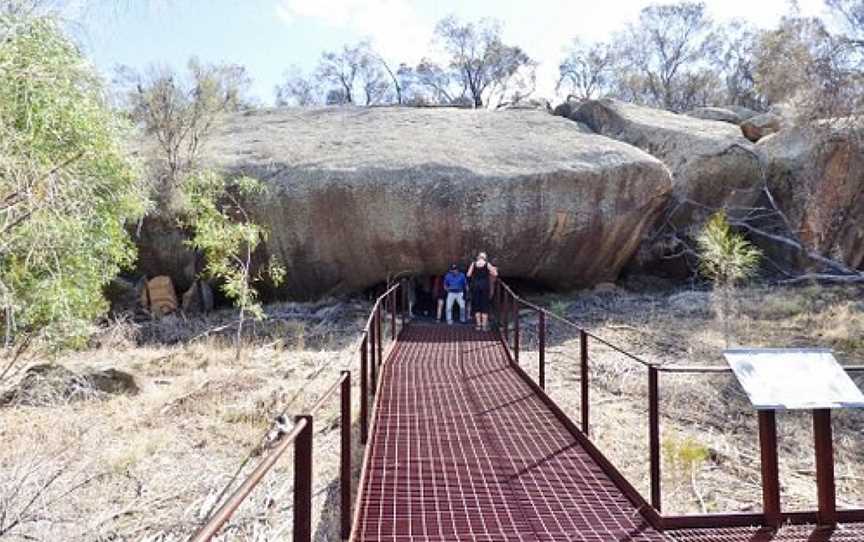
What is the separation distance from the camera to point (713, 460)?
252 inches

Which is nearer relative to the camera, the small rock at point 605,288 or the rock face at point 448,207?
the rock face at point 448,207

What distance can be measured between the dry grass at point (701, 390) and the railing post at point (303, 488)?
3.54 m

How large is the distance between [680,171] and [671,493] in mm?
13571

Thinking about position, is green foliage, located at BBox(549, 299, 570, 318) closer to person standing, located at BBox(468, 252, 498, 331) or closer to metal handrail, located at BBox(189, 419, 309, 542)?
person standing, located at BBox(468, 252, 498, 331)

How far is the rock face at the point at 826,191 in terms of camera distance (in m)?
15.2

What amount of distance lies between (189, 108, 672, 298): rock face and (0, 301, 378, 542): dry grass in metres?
3.30

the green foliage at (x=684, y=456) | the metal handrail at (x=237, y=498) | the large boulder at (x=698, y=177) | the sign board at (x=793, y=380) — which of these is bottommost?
the green foliage at (x=684, y=456)

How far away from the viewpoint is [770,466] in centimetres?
376

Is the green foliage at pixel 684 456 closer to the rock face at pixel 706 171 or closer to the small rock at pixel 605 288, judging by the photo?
the small rock at pixel 605 288

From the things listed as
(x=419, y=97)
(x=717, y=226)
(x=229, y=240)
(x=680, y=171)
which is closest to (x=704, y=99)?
(x=419, y=97)

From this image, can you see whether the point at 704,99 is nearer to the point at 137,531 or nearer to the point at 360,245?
the point at 360,245

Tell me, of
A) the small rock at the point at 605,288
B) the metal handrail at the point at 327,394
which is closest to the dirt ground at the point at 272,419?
the metal handrail at the point at 327,394

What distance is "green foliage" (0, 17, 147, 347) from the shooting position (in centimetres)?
602

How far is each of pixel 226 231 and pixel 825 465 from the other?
1008cm
